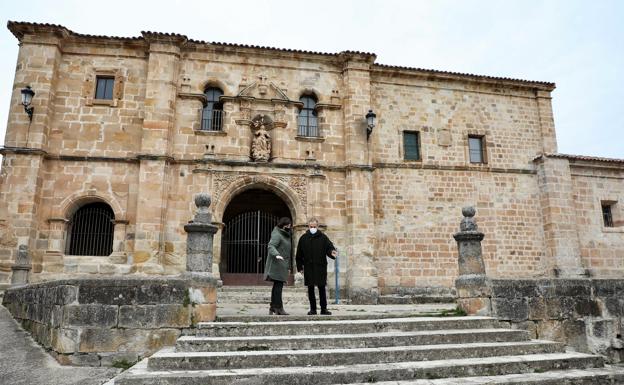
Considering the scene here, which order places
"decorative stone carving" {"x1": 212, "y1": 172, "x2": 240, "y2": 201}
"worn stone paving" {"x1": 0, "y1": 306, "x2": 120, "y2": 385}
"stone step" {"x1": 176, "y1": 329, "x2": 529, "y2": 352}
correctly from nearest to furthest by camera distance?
"worn stone paving" {"x1": 0, "y1": 306, "x2": 120, "y2": 385} → "stone step" {"x1": 176, "y1": 329, "x2": 529, "y2": 352} → "decorative stone carving" {"x1": 212, "y1": 172, "x2": 240, "y2": 201}

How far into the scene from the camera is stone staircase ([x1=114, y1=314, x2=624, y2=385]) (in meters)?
4.86

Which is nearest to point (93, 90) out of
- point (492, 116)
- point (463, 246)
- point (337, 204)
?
point (337, 204)

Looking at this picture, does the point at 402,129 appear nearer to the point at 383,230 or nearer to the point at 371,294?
the point at 383,230

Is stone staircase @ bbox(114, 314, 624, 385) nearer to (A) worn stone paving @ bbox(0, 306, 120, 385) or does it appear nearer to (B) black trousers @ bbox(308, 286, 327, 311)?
(B) black trousers @ bbox(308, 286, 327, 311)

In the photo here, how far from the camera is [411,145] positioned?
51.4 ft

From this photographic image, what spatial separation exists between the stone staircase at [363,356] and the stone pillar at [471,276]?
1.91 ft

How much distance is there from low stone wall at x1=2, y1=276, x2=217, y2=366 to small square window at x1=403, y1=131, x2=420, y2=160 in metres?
10.7

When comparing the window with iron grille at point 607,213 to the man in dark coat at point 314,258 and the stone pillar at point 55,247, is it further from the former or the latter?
the stone pillar at point 55,247

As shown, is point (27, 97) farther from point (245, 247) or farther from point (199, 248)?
point (199, 248)

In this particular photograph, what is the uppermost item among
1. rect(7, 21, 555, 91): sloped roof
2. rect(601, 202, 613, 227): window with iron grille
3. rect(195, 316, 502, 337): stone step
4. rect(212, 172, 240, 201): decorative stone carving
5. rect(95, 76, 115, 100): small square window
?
rect(7, 21, 555, 91): sloped roof

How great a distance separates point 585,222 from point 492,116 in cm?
518

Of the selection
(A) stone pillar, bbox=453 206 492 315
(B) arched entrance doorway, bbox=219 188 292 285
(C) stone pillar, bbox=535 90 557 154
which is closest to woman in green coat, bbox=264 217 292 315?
(A) stone pillar, bbox=453 206 492 315

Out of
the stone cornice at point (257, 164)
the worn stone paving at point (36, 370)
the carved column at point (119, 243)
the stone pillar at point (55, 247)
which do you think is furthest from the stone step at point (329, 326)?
the stone pillar at point (55, 247)

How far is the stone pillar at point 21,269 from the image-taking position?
1130cm
